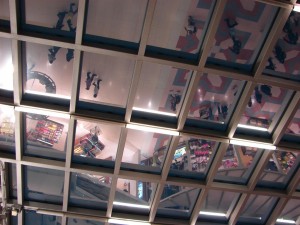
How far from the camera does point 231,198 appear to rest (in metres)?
10.1

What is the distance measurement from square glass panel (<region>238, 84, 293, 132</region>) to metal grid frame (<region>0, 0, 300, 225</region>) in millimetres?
201

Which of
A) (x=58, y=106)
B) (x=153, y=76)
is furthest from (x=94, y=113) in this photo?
(x=153, y=76)

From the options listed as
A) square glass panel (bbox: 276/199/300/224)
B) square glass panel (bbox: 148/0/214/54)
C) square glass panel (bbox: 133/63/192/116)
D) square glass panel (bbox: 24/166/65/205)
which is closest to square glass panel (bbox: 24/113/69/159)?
square glass panel (bbox: 24/166/65/205)

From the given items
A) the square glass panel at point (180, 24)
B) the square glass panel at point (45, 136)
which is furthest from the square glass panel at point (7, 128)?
the square glass panel at point (180, 24)

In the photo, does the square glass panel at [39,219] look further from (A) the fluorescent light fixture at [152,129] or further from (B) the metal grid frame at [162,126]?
(A) the fluorescent light fixture at [152,129]

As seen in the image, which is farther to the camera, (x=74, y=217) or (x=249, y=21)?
(x=74, y=217)

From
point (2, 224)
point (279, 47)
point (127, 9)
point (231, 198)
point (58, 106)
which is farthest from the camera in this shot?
point (231, 198)

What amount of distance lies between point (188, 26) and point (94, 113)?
2933 mm

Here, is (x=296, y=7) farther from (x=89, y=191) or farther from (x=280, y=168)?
(x=89, y=191)

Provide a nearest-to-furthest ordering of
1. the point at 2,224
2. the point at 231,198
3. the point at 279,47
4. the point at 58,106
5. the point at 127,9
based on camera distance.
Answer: the point at 127,9 < the point at 279,47 < the point at 58,106 < the point at 2,224 < the point at 231,198

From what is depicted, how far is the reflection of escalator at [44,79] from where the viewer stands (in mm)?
7831

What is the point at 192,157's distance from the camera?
9141 mm

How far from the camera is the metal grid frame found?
23.0 ft

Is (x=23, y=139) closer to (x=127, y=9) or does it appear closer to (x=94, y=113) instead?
(x=94, y=113)
